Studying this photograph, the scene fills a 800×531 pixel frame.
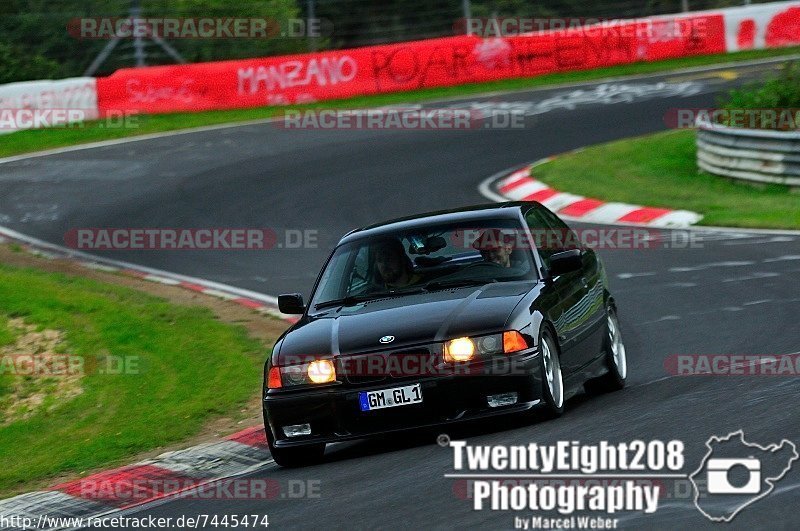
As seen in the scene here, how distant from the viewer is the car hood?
8195 millimetres

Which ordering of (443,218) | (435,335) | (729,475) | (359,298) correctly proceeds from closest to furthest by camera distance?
(729,475)
(435,335)
(359,298)
(443,218)

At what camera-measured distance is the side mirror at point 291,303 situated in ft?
30.9

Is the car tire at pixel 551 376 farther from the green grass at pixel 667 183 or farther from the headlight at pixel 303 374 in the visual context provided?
the green grass at pixel 667 183

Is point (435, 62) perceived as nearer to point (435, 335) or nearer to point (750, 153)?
point (750, 153)

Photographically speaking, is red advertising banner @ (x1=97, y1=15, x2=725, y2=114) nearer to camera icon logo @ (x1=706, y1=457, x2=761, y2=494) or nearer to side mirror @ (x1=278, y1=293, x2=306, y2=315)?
side mirror @ (x1=278, y1=293, x2=306, y2=315)

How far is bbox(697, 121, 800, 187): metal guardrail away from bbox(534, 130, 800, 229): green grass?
165 mm

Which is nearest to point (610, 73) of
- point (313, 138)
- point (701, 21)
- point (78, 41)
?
point (701, 21)

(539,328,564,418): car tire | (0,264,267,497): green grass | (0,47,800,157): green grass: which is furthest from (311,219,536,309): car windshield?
(0,47,800,157): green grass

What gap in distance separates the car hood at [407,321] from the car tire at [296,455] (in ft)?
1.67

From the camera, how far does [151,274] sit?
17.1 metres

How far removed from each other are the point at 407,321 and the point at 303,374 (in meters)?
0.66

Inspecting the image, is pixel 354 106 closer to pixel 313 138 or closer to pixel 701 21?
pixel 313 138

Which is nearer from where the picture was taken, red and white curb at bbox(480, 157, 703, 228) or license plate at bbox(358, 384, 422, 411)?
license plate at bbox(358, 384, 422, 411)

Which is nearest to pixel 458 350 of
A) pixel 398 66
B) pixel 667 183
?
pixel 667 183
